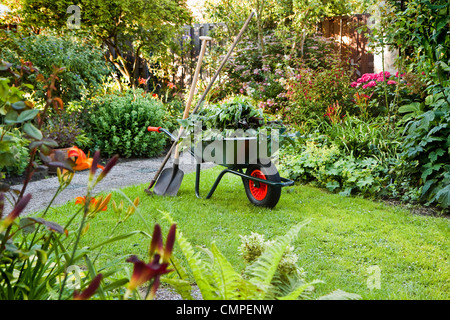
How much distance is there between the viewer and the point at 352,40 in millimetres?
7984

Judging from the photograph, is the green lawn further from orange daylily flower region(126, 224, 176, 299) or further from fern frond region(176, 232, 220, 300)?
orange daylily flower region(126, 224, 176, 299)

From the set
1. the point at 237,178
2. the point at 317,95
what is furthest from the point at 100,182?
the point at 317,95

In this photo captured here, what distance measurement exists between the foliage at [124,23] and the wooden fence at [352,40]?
3.27 meters

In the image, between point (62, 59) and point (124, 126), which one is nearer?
point (62, 59)

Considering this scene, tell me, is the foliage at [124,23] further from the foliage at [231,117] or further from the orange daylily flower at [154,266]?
the orange daylily flower at [154,266]

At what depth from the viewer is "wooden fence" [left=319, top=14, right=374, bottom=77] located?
7922 millimetres

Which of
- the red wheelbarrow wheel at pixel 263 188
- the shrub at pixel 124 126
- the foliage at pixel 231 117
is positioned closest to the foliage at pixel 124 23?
the shrub at pixel 124 126

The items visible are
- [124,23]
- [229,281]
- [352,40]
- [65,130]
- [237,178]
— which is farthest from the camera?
[352,40]

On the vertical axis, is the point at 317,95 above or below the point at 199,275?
above

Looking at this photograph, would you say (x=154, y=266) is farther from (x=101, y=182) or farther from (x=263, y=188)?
(x=101, y=182)

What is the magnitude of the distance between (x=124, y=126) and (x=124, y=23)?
3.18m

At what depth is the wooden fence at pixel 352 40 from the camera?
792 centimetres
